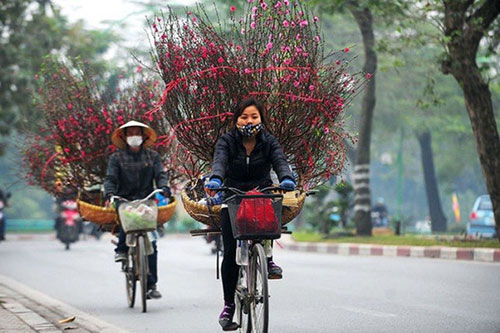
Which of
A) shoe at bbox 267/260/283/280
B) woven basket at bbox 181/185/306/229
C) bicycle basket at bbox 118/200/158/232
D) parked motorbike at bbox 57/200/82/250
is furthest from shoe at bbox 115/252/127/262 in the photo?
parked motorbike at bbox 57/200/82/250

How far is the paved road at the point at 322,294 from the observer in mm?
8188

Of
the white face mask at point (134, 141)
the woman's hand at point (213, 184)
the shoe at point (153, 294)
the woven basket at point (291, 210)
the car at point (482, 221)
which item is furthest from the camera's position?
the car at point (482, 221)

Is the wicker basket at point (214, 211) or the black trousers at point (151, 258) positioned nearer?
the wicker basket at point (214, 211)

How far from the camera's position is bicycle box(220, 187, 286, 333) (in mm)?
6117

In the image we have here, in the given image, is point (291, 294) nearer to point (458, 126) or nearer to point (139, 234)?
point (139, 234)

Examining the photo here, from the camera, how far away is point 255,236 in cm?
614

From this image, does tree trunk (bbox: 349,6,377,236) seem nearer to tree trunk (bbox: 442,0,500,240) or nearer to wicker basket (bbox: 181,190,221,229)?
tree trunk (bbox: 442,0,500,240)

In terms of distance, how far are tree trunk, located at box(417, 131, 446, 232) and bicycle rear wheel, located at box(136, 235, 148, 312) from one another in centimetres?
3585

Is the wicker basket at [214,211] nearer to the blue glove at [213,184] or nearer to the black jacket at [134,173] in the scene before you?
the blue glove at [213,184]

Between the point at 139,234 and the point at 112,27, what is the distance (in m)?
34.6

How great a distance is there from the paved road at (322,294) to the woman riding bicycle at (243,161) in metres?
1.20

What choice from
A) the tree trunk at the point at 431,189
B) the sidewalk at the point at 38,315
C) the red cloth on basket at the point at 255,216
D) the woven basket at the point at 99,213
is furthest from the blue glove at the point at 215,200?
the tree trunk at the point at 431,189

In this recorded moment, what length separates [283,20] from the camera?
8.06 metres

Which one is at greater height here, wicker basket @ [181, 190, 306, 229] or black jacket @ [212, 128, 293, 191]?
black jacket @ [212, 128, 293, 191]
